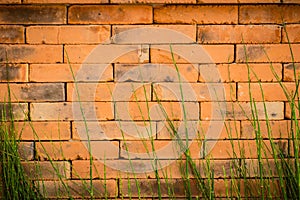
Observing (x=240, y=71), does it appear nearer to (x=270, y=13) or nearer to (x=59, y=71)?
(x=270, y=13)

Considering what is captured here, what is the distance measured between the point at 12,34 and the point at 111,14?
14.4 inches

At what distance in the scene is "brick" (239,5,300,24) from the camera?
1.39m

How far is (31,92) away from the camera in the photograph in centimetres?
140

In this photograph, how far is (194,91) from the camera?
1.41m

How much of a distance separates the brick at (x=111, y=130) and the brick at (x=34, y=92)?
132mm

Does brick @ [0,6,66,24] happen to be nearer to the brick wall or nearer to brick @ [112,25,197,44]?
the brick wall

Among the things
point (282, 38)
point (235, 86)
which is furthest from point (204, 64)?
point (282, 38)

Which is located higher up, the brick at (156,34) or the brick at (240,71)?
the brick at (156,34)

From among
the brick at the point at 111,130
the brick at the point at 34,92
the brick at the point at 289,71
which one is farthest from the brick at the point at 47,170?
the brick at the point at 289,71

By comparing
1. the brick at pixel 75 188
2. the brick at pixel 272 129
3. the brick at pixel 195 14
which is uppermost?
the brick at pixel 195 14

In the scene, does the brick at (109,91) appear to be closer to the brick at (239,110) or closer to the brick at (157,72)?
the brick at (157,72)

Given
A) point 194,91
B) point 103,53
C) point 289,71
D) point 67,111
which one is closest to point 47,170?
point 67,111

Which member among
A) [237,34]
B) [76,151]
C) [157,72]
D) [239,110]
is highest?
[237,34]

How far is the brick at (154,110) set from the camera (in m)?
1.41
